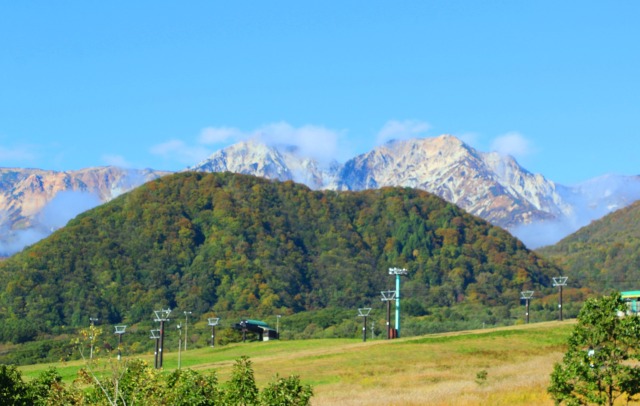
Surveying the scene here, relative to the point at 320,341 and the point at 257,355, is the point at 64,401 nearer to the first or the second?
the point at 257,355

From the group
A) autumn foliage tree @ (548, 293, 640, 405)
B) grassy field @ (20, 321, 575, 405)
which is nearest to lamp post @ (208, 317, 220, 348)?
grassy field @ (20, 321, 575, 405)

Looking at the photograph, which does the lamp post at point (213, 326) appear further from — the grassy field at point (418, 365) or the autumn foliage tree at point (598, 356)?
the autumn foliage tree at point (598, 356)

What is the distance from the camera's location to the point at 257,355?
120m

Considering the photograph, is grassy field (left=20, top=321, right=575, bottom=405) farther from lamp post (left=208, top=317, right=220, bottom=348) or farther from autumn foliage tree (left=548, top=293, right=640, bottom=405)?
lamp post (left=208, top=317, right=220, bottom=348)

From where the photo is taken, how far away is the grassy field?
233ft

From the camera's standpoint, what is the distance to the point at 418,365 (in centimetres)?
9656

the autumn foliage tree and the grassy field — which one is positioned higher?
the autumn foliage tree

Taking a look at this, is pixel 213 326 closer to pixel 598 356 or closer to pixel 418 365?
pixel 418 365

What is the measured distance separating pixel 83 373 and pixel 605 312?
2540 cm

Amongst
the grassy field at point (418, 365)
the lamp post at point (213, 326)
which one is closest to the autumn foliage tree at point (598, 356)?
the grassy field at point (418, 365)

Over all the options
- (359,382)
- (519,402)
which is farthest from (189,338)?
(519,402)

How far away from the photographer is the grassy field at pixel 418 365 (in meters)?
70.9

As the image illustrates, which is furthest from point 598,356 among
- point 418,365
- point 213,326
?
point 213,326

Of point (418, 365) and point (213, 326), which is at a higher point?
point (213, 326)
